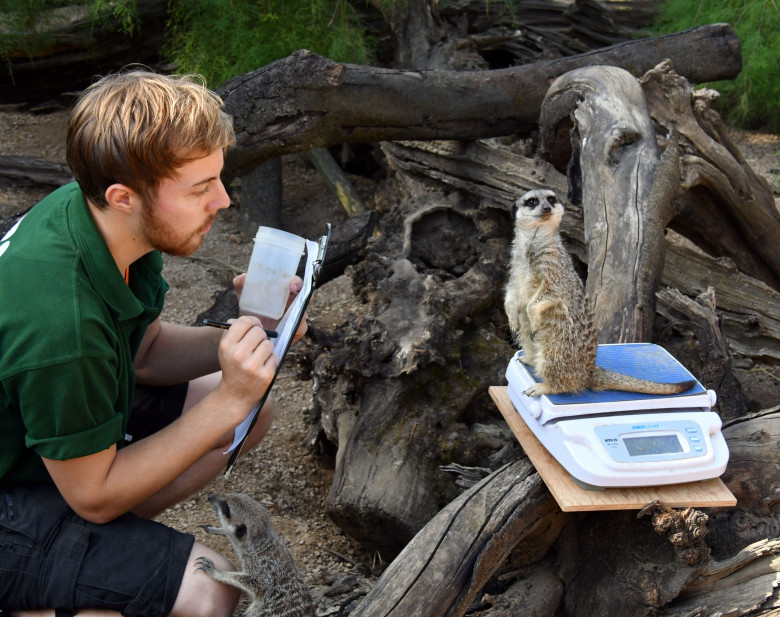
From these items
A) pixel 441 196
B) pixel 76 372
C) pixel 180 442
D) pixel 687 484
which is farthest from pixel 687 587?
pixel 441 196

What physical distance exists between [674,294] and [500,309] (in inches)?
36.1

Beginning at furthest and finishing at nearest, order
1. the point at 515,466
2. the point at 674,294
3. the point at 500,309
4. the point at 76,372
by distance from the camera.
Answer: the point at 500,309, the point at 674,294, the point at 515,466, the point at 76,372

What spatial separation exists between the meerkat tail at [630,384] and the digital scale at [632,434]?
0.05 feet

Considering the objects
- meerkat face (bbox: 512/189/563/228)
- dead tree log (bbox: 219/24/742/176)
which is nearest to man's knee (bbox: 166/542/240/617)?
meerkat face (bbox: 512/189/563/228)

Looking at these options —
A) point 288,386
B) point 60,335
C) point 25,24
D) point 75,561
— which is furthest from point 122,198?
point 25,24

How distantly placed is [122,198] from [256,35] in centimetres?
322

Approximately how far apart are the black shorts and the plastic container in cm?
65

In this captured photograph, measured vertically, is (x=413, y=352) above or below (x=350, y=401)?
above

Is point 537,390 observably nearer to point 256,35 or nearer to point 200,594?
point 200,594

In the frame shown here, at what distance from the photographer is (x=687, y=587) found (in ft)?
6.04

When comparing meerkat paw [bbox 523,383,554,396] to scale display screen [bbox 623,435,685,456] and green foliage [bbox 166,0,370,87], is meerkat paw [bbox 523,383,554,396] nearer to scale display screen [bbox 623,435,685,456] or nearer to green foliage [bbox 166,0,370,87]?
scale display screen [bbox 623,435,685,456]

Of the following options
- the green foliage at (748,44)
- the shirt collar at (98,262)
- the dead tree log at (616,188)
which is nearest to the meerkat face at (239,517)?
the shirt collar at (98,262)

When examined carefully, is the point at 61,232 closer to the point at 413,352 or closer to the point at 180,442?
the point at 180,442

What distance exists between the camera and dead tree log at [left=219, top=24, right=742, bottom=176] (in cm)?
327
